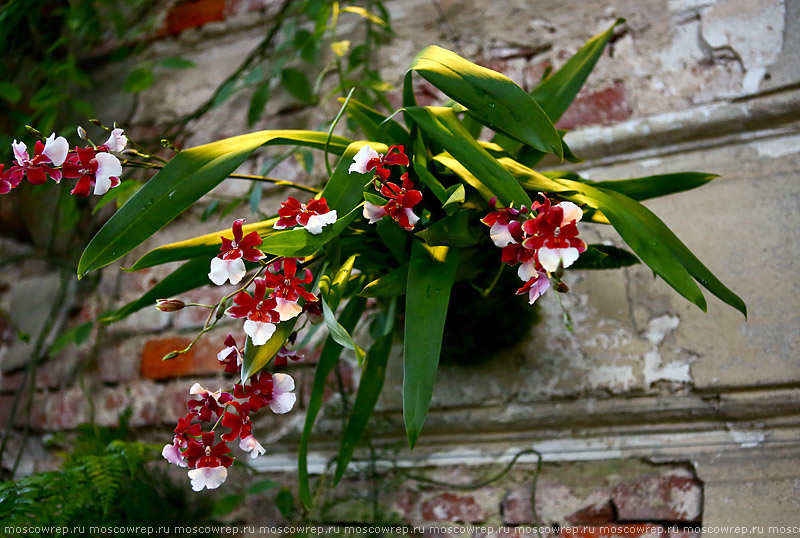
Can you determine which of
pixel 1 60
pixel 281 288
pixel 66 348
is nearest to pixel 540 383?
pixel 281 288

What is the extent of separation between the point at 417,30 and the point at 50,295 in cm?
116

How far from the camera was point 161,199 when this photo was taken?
0.80 meters

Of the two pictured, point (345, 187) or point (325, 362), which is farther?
point (325, 362)

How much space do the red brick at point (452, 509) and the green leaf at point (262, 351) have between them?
22.6 inches

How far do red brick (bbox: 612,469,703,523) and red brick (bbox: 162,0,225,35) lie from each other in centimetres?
152

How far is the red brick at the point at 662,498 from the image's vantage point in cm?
106

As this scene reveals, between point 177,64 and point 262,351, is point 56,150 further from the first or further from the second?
point 177,64

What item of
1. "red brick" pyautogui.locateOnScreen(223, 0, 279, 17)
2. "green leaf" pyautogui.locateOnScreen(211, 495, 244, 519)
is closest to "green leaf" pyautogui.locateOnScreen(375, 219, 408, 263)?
"green leaf" pyautogui.locateOnScreen(211, 495, 244, 519)

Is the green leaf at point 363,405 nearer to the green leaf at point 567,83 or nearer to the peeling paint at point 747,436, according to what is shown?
the green leaf at point 567,83

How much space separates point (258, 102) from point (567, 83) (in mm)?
794

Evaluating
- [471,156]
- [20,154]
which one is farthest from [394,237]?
[20,154]

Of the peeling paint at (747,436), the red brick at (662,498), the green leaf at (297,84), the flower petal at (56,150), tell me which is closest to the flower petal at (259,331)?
the flower petal at (56,150)

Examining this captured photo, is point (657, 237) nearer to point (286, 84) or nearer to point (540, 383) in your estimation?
point (540, 383)

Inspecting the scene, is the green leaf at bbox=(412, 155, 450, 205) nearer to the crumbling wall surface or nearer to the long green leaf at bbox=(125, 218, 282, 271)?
the long green leaf at bbox=(125, 218, 282, 271)
